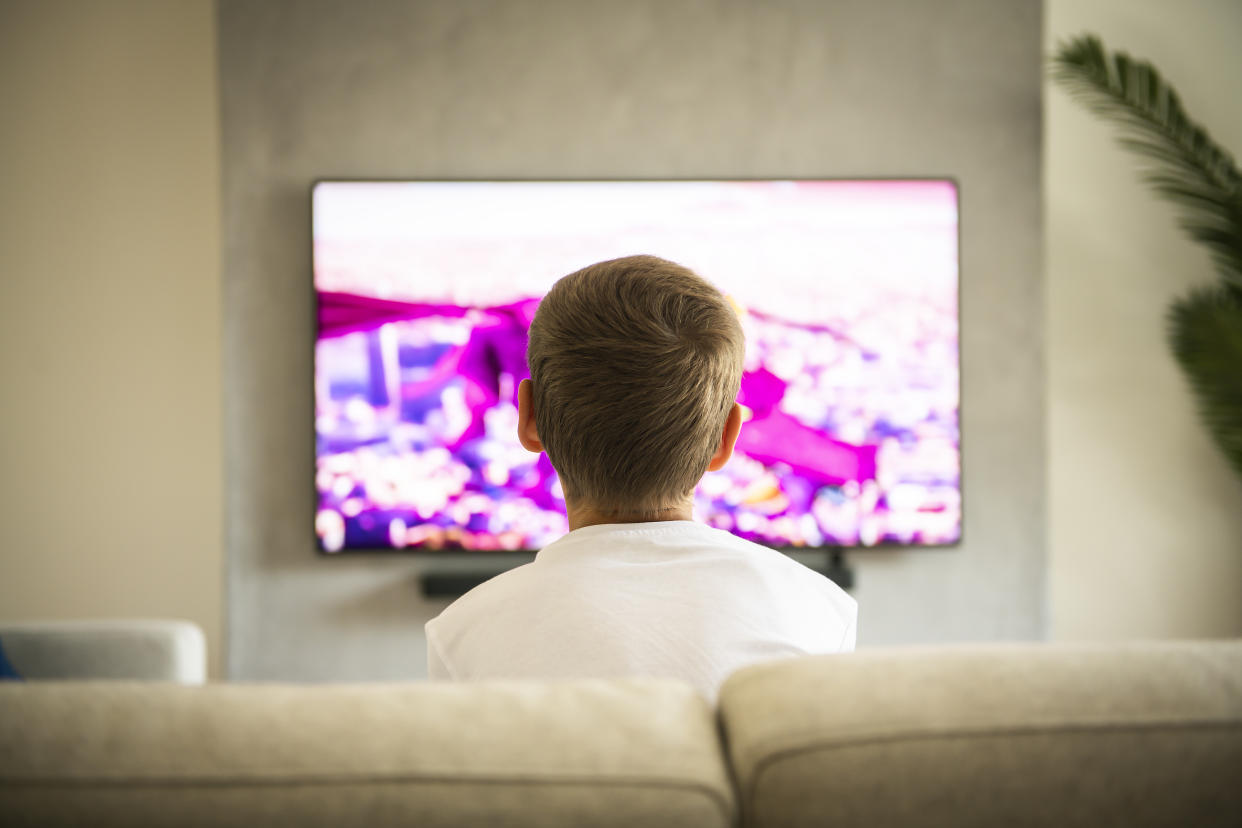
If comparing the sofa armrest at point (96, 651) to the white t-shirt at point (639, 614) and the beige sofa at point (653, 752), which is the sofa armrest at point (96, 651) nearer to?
the white t-shirt at point (639, 614)

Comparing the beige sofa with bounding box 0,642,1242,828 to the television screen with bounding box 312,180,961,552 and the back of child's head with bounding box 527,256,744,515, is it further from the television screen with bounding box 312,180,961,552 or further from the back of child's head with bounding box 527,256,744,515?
the television screen with bounding box 312,180,961,552

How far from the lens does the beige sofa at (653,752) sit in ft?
1.53

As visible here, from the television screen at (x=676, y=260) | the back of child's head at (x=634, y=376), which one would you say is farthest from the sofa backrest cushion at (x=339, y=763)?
the television screen at (x=676, y=260)

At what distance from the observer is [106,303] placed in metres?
2.70

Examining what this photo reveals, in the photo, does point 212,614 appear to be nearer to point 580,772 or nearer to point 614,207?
point 614,207

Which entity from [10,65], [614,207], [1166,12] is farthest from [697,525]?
[10,65]

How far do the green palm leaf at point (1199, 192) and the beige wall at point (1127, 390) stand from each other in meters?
0.11

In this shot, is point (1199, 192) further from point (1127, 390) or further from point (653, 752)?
point (653, 752)

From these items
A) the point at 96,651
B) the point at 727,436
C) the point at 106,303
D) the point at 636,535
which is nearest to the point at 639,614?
the point at 636,535

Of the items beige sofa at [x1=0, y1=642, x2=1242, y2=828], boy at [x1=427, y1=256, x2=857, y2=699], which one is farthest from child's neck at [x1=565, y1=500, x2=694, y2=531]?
beige sofa at [x1=0, y1=642, x2=1242, y2=828]

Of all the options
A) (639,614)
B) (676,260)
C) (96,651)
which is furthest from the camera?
(676,260)

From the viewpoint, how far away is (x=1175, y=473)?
8.80 ft

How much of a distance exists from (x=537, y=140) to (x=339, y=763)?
7.96ft

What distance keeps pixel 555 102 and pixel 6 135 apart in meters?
1.72
